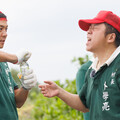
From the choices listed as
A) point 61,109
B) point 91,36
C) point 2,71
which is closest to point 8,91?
point 2,71

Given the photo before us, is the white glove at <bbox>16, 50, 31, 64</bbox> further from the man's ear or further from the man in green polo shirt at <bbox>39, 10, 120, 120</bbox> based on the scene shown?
the man's ear

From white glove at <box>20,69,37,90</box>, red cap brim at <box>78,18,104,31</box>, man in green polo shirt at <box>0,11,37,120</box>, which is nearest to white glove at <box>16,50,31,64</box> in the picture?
man in green polo shirt at <box>0,11,37,120</box>

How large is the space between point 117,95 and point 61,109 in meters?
3.79

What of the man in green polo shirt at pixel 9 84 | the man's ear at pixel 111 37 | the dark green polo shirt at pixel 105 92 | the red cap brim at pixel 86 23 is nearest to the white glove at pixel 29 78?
the man in green polo shirt at pixel 9 84

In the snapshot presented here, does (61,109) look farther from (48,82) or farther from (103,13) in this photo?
(103,13)

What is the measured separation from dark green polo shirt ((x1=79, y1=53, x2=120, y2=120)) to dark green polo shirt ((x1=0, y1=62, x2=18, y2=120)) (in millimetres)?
793

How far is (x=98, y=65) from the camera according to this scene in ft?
8.86

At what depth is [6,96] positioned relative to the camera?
257cm

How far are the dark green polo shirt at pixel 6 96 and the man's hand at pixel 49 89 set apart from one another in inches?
13.2

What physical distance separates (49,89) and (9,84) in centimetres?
44

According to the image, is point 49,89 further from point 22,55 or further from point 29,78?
point 22,55

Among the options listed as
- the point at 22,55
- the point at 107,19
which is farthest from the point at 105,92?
the point at 22,55

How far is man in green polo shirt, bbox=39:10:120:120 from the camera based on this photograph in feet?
7.56

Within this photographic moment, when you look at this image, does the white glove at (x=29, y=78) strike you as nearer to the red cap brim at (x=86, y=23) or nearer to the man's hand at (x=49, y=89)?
the man's hand at (x=49, y=89)
